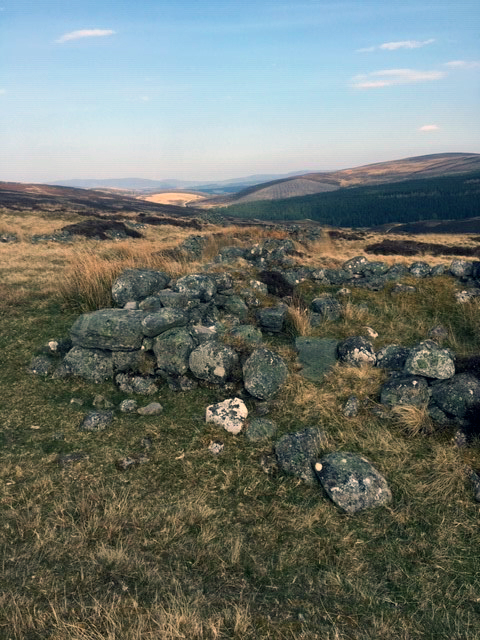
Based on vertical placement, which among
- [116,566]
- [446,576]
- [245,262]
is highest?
[245,262]

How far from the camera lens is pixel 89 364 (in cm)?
740

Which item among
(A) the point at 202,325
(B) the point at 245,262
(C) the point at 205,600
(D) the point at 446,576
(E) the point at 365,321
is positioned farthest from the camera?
(B) the point at 245,262

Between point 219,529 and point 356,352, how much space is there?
4451 millimetres

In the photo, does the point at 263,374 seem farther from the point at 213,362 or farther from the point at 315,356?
the point at 315,356

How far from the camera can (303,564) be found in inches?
153

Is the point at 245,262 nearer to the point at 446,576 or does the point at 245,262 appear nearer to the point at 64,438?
the point at 64,438

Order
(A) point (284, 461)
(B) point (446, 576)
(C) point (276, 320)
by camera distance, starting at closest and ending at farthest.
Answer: (B) point (446, 576), (A) point (284, 461), (C) point (276, 320)

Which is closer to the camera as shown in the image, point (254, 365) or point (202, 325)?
point (254, 365)

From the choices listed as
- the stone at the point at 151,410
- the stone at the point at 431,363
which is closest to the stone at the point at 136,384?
the stone at the point at 151,410

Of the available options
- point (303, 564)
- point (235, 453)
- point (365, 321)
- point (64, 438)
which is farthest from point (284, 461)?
point (365, 321)

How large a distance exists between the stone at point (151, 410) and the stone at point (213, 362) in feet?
3.35

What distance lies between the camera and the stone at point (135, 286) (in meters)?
9.40

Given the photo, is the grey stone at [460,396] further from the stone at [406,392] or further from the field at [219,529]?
the field at [219,529]

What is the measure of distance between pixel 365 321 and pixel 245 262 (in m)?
4.80
